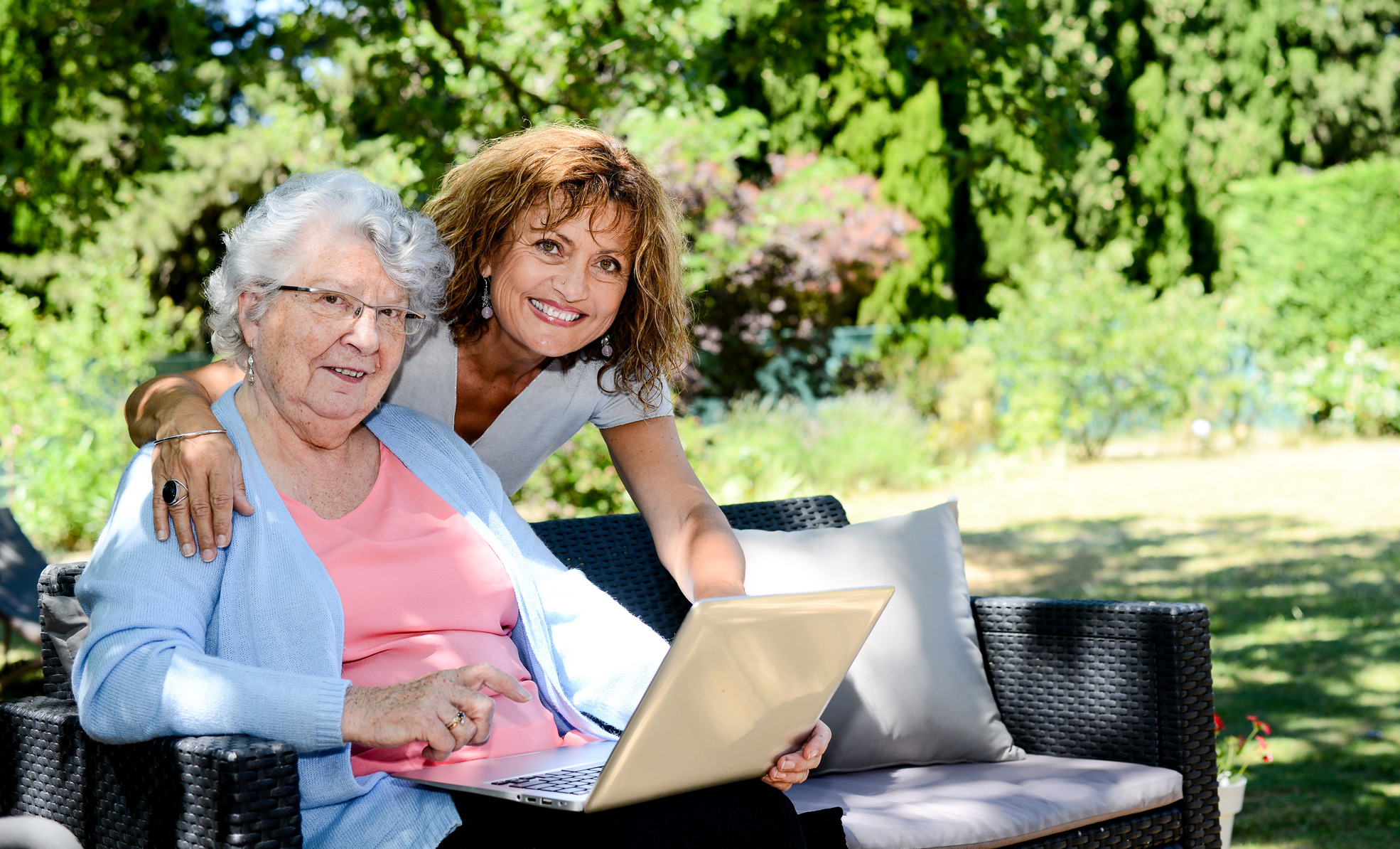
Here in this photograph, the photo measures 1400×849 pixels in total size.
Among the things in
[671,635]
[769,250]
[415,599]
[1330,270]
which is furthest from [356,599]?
[1330,270]

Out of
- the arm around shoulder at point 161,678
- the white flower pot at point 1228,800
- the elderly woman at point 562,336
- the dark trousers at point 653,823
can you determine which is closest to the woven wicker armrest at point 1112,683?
the white flower pot at point 1228,800

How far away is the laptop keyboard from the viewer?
1.48 metres

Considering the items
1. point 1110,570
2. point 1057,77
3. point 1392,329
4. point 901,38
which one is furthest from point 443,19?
point 1392,329

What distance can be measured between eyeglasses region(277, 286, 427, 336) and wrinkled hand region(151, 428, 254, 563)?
0.79 feet

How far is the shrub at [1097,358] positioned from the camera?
10.8 metres

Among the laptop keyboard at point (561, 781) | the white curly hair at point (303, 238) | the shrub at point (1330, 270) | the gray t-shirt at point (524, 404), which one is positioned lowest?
the shrub at point (1330, 270)

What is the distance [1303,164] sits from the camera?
57.4 ft

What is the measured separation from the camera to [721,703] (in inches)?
55.8

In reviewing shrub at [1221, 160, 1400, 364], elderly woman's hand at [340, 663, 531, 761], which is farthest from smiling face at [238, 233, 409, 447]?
shrub at [1221, 160, 1400, 364]

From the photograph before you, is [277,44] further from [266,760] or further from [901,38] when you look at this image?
[266,760]

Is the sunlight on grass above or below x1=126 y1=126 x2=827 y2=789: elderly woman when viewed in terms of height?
below

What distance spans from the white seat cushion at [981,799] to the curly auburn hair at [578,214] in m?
0.82

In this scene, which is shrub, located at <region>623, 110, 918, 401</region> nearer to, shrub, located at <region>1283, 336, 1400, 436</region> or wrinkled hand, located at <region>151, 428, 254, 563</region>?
shrub, located at <region>1283, 336, 1400, 436</region>

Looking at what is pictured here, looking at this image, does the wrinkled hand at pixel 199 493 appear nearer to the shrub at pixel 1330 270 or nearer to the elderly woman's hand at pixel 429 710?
the elderly woman's hand at pixel 429 710
